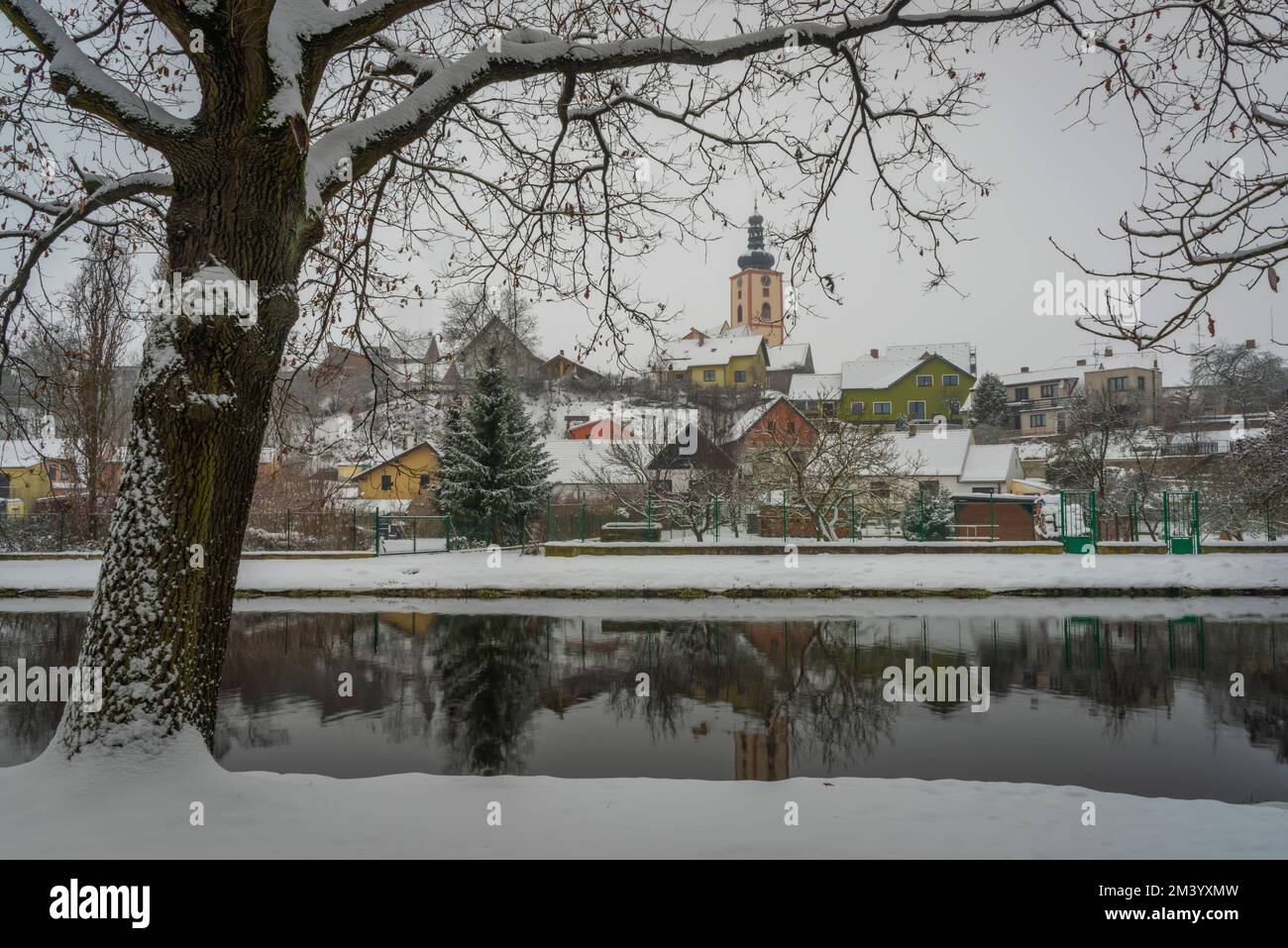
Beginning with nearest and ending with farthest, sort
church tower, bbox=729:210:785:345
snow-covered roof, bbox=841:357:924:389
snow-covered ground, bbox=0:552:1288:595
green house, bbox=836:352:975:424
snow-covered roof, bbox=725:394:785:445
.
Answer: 1. snow-covered ground, bbox=0:552:1288:595
2. snow-covered roof, bbox=725:394:785:445
3. green house, bbox=836:352:975:424
4. snow-covered roof, bbox=841:357:924:389
5. church tower, bbox=729:210:785:345

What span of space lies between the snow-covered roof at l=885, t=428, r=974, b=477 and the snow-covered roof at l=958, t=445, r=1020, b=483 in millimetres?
487

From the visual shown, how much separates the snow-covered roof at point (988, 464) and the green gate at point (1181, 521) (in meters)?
14.1

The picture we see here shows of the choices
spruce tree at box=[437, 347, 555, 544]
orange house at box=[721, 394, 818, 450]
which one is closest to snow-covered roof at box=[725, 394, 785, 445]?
orange house at box=[721, 394, 818, 450]

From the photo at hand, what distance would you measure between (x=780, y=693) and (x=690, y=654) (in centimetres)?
250

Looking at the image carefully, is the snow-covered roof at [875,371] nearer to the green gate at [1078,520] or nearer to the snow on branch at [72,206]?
the green gate at [1078,520]

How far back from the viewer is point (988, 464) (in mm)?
43719

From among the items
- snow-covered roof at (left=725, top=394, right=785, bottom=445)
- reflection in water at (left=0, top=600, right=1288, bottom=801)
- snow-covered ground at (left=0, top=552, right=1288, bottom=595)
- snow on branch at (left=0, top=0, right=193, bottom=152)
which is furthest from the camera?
snow-covered roof at (left=725, top=394, right=785, bottom=445)

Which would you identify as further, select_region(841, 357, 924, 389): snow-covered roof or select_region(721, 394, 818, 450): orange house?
select_region(841, 357, 924, 389): snow-covered roof

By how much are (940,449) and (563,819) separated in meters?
43.9

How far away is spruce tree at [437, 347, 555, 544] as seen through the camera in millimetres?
27938

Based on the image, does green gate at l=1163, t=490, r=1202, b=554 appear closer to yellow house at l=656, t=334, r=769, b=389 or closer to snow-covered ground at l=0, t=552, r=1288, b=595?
snow-covered ground at l=0, t=552, r=1288, b=595

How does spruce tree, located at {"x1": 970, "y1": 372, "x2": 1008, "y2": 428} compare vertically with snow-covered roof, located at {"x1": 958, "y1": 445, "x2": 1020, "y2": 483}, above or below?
above
